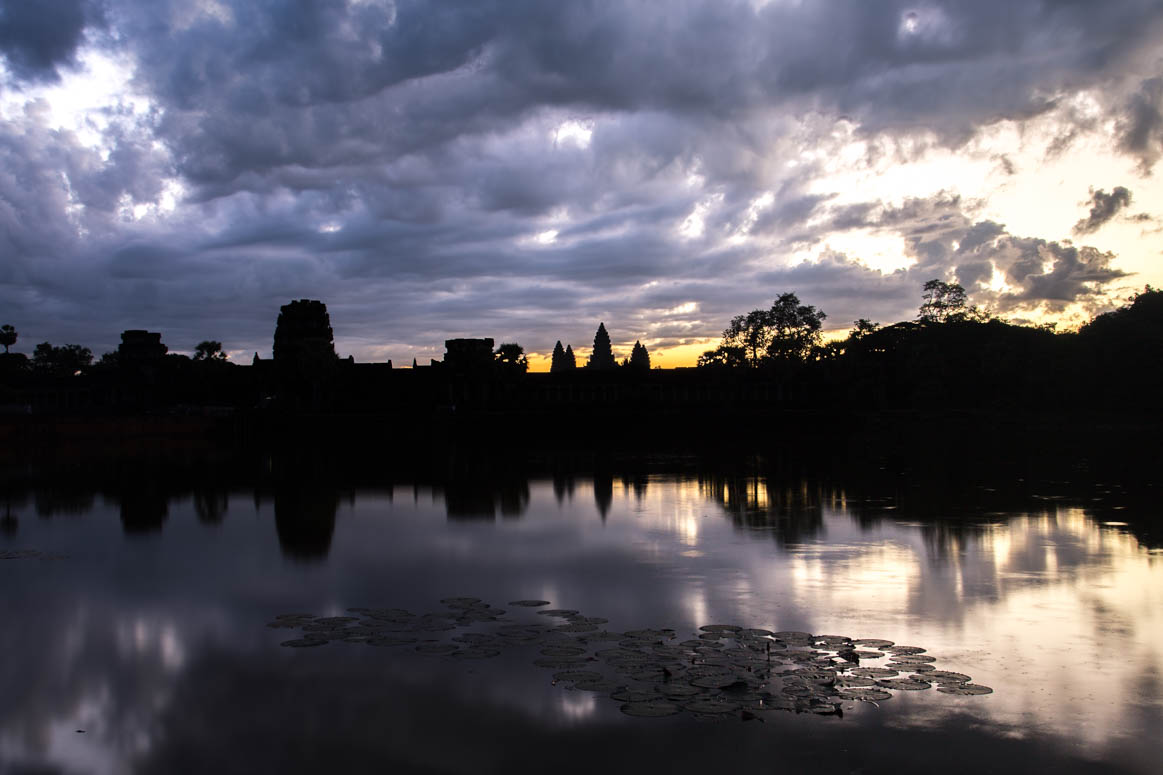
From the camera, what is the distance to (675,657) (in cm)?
853

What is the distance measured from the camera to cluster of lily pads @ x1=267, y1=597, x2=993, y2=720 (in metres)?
7.41

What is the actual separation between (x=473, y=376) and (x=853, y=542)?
62285mm

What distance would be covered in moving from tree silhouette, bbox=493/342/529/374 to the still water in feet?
194

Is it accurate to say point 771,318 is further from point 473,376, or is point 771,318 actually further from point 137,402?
point 137,402

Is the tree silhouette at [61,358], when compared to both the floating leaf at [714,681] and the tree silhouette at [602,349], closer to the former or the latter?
the tree silhouette at [602,349]

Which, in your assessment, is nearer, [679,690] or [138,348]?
[679,690]

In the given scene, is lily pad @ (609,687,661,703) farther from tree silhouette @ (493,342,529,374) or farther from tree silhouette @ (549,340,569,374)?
tree silhouette @ (549,340,569,374)

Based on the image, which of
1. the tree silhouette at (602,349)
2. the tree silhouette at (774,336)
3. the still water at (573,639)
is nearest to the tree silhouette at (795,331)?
the tree silhouette at (774,336)

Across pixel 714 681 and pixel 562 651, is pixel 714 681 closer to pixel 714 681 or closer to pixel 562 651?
pixel 714 681

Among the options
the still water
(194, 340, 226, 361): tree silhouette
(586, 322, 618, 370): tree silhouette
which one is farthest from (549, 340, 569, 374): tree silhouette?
the still water

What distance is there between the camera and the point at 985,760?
20.7 ft

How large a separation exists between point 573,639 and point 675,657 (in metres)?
1.38

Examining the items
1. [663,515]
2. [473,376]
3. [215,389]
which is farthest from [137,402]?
[663,515]

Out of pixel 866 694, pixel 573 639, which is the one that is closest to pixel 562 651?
pixel 573 639
